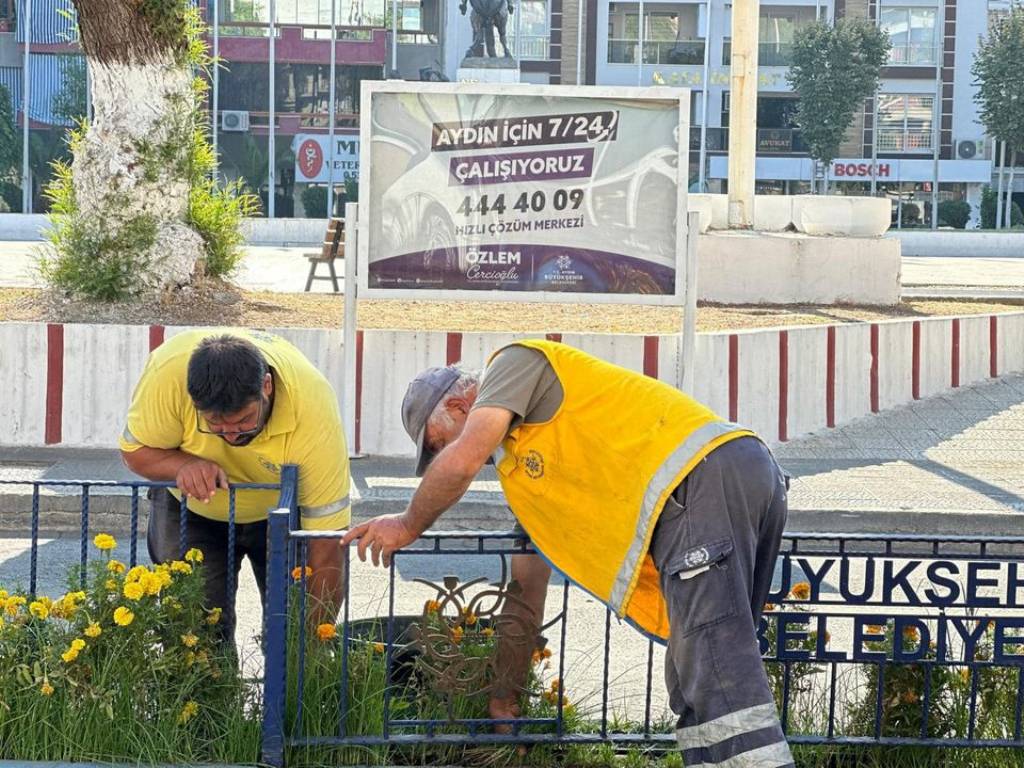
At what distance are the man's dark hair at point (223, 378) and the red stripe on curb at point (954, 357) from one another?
10.3 m

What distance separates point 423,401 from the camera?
13.8 ft

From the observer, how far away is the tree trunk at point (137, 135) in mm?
12328

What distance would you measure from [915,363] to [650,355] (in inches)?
134

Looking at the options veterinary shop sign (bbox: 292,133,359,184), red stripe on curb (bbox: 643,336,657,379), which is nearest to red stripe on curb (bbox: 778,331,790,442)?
Result: red stripe on curb (bbox: 643,336,657,379)

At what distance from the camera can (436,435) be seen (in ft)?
13.9

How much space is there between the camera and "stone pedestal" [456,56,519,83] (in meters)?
36.7

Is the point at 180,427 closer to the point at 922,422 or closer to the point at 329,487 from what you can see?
the point at 329,487

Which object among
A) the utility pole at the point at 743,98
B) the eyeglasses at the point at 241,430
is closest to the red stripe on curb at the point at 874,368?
the utility pole at the point at 743,98

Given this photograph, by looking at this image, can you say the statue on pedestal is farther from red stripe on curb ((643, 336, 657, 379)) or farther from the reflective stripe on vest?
the reflective stripe on vest

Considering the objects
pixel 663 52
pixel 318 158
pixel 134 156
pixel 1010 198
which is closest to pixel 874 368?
pixel 134 156

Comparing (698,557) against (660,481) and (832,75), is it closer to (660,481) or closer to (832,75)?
(660,481)

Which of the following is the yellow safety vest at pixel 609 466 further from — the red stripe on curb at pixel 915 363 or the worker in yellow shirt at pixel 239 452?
the red stripe on curb at pixel 915 363

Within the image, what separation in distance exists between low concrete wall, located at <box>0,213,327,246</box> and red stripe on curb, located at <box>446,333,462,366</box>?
29.1 metres

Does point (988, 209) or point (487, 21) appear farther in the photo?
point (988, 209)
